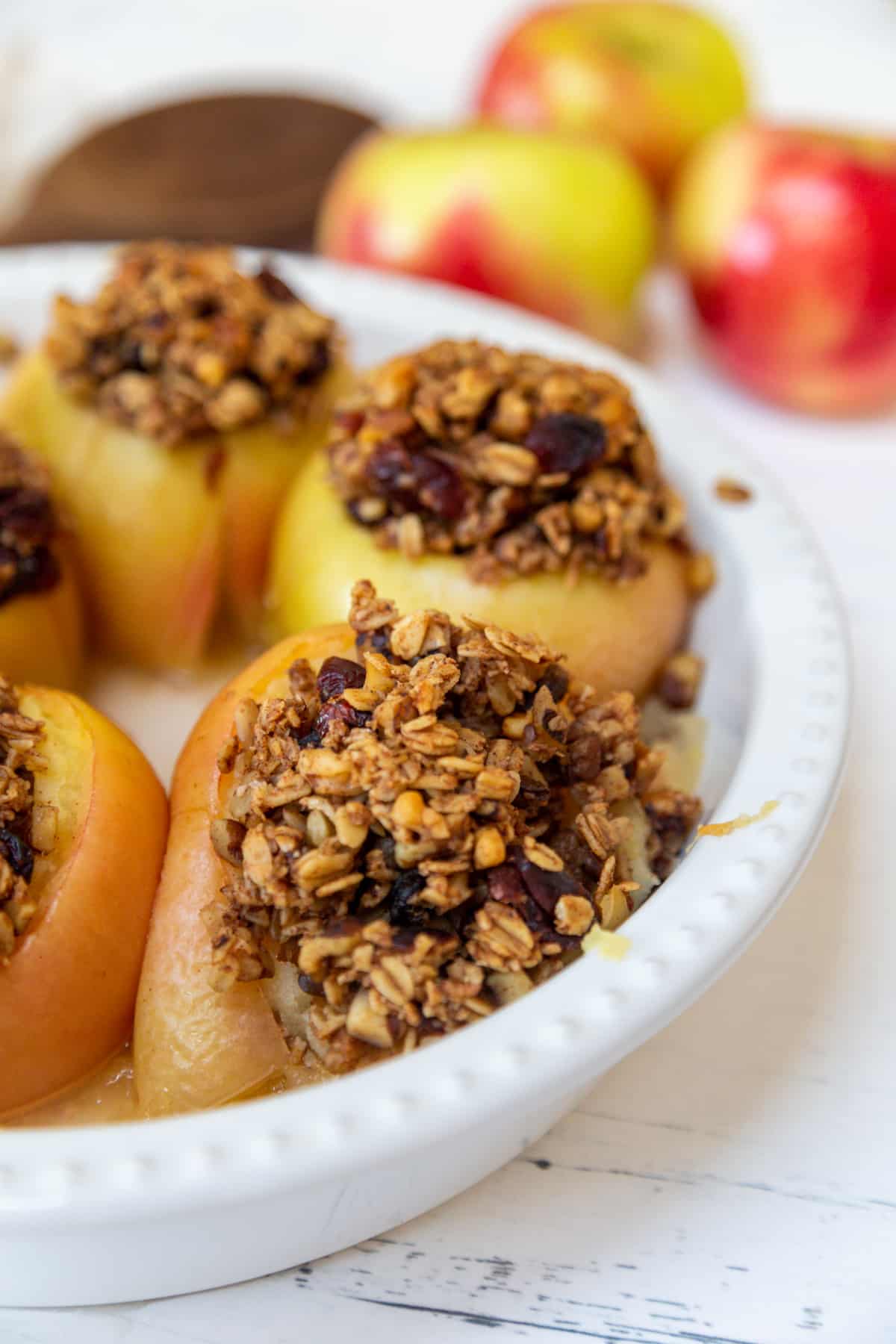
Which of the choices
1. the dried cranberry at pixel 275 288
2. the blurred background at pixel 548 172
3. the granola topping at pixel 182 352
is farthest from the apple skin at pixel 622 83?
the granola topping at pixel 182 352

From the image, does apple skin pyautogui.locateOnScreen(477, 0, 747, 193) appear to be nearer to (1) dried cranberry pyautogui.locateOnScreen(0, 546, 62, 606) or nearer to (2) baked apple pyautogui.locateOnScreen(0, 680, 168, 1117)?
(1) dried cranberry pyautogui.locateOnScreen(0, 546, 62, 606)

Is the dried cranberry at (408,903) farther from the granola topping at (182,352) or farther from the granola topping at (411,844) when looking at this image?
the granola topping at (182,352)

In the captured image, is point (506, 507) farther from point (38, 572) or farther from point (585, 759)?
point (38, 572)

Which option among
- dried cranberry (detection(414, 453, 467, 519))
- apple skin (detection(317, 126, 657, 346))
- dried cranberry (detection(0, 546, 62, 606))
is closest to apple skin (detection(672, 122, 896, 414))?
apple skin (detection(317, 126, 657, 346))

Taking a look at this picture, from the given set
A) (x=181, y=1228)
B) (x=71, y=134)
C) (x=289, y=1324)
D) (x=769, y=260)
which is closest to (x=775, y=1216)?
(x=289, y=1324)

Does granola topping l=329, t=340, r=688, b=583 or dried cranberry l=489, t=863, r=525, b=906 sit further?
granola topping l=329, t=340, r=688, b=583

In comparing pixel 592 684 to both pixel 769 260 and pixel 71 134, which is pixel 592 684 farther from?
pixel 71 134
